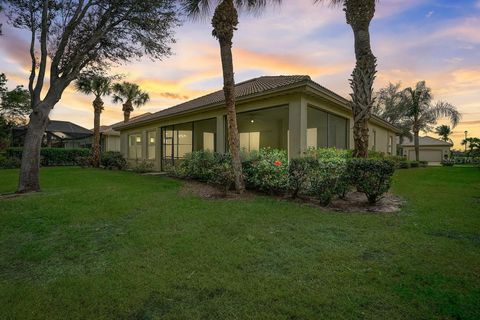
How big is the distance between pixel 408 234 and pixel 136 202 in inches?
259

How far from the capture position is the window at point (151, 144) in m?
18.0

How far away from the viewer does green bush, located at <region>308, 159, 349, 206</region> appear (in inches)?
263

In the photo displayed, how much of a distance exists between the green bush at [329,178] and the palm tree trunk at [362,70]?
2.13 m

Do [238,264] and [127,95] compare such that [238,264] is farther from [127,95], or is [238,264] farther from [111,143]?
[111,143]

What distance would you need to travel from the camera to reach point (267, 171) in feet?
26.0

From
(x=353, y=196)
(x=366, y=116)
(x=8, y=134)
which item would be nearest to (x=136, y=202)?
(x=353, y=196)

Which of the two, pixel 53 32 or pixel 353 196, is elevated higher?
pixel 53 32

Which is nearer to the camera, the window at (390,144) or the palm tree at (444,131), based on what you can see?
the window at (390,144)

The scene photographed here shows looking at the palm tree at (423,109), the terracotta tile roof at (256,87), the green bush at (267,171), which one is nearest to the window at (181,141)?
the terracotta tile roof at (256,87)

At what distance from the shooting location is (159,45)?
11.6 meters

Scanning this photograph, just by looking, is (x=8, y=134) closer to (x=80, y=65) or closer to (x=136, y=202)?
(x=80, y=65)

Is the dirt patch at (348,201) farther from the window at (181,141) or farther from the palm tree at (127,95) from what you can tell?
the palm tree at (127,95)

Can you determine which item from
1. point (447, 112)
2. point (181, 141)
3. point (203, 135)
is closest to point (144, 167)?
point (181, 141)

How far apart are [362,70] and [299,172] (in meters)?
4.37
